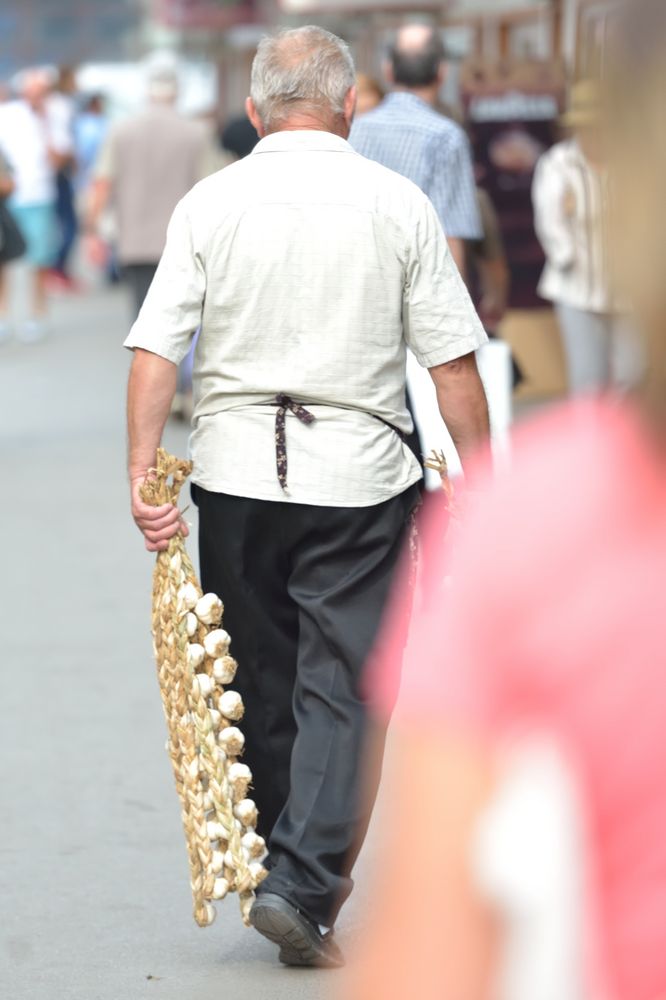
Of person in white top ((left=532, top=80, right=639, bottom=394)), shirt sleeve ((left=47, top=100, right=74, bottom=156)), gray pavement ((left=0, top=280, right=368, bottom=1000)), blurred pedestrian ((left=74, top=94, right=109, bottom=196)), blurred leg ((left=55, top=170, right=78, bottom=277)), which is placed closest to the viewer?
gray pavement ((left=0, top=280, right=368, bottom=1000))

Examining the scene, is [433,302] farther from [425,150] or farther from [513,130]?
[513,130]

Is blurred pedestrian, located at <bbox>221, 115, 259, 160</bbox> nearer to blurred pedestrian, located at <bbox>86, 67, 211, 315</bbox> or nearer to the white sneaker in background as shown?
blurred pedestrian, located at <bbox>86, 67, 211, 315</bbox>

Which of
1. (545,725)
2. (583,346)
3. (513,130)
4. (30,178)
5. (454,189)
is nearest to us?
(545,725)

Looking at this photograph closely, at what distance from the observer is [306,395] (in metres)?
3.94

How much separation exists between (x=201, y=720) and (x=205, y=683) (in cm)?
7

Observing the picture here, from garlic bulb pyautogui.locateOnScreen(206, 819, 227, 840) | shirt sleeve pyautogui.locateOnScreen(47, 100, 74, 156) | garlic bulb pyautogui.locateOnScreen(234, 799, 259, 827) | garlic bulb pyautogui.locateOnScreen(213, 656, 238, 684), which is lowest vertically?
shirt sleeve pyautogui.locateOnScreen(47, 100, 74, 156)

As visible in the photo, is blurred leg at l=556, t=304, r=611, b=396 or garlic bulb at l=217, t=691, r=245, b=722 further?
blurred leg at l=556, t=304, r=611, b=396

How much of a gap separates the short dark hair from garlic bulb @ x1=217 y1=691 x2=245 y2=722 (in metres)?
2.77

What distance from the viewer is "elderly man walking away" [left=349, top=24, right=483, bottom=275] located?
5828 millimetres

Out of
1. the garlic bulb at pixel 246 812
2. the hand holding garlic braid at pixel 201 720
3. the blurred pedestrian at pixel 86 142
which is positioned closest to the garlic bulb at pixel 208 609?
the hand holding garlic braid at pixel 201 720

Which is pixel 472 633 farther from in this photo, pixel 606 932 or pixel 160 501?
pixel 160 501

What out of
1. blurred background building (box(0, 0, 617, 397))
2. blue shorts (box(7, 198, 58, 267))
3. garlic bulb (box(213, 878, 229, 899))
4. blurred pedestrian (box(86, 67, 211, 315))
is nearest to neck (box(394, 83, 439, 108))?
blurred background building (box(0, 0, 617, 397))

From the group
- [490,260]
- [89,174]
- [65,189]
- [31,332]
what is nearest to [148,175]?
[490,260]

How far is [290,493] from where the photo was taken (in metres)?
3.96
